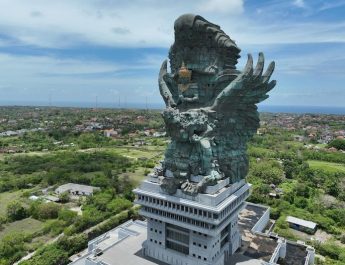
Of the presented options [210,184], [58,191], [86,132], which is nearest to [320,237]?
[210,184]

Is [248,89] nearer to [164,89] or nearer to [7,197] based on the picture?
[164,89]

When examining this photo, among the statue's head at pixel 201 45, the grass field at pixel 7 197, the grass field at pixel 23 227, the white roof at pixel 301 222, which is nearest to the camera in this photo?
the statue's head at pixel 201 45

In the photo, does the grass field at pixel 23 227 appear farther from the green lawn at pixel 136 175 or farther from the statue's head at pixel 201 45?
the statue's head at pixel 201 45

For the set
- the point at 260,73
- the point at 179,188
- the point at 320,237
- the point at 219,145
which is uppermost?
the point at 260,73

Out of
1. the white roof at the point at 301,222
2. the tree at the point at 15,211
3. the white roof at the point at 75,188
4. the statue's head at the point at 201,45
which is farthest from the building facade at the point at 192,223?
the white roof at the point at 75,188

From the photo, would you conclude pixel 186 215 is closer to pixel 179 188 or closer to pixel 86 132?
pixel 179 188

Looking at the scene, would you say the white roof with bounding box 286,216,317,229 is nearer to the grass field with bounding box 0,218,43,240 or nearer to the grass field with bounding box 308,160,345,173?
the grass field with bounding box 0,218,43,240
